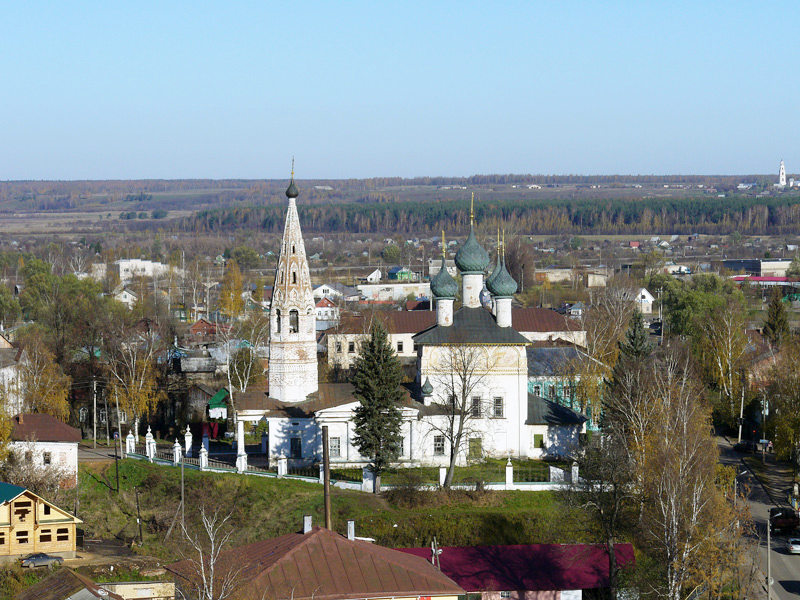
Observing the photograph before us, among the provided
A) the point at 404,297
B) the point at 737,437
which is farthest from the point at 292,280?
the point at 404,297

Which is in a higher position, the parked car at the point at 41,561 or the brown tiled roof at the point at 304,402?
the brown tiled roof at the point at 304,402

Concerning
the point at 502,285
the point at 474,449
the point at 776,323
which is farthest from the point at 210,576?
the point at 776,323

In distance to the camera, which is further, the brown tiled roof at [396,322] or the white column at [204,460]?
the brown tiled roof at [396,322]

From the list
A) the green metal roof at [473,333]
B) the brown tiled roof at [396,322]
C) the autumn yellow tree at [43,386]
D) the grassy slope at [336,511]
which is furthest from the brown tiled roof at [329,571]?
the brown tiled roof at [396,322]

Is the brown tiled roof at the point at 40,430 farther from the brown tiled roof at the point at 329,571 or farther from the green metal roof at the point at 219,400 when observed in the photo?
the brown tiled roof at the point at 329,571

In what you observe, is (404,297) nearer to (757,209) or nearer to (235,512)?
(235,512)
